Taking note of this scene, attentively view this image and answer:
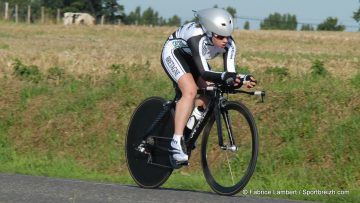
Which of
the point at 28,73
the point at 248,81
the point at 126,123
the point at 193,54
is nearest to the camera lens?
the point at 248,81

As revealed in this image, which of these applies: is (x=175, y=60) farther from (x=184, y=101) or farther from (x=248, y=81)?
(x=248, y=81)

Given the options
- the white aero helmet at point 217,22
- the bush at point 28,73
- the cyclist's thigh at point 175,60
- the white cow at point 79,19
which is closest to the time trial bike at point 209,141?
the cyclist's thigh at point 175,60

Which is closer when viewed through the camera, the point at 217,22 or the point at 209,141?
the point at 217,22

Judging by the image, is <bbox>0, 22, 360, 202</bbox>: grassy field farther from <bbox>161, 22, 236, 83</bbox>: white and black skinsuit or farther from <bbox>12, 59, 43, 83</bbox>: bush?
<bbox>161, 22, 236, 83</bbox>: white and black skinsuit

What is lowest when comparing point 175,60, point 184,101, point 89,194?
point 89,194

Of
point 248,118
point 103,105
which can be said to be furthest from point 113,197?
point 103,105

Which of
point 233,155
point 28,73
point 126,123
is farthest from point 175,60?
point 28,73

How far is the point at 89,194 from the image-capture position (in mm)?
7812

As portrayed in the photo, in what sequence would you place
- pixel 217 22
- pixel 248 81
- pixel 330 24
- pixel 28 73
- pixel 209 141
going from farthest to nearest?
pixel 330 24 → pixel 28 73 → pixel 209 141 → pixel 217 22 → pixel 248 81

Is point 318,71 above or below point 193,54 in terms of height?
below

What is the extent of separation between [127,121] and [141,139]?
4.54 m

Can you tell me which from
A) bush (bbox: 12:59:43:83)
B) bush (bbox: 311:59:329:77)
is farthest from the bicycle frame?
bush (bbox: 12:59:43:83)

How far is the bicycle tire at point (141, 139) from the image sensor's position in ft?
28.7

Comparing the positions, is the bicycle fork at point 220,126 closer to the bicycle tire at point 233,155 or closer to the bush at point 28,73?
the bicycle tire at point 233,155
